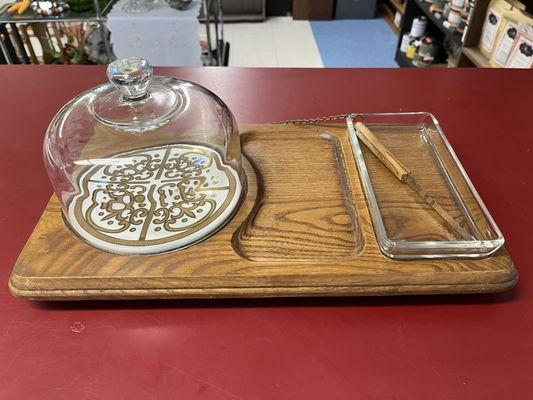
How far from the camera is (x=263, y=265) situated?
0.50 meters

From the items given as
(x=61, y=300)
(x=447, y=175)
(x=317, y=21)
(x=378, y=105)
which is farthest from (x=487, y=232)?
(x=317, y=21)

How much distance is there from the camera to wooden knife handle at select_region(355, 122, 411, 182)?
0.62 metres

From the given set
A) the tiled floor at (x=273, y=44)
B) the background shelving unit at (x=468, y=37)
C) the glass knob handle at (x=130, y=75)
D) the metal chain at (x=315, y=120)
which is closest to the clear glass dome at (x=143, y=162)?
the glass knob handle at (x=130, y=75)

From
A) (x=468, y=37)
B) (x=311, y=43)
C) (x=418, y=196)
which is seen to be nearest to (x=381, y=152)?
(x=418, y=196)

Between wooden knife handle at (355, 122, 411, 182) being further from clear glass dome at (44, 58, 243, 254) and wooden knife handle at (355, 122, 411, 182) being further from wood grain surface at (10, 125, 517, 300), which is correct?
clear glass dome at (44, 58, 243, 254)

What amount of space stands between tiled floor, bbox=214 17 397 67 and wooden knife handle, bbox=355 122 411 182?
1.96 m

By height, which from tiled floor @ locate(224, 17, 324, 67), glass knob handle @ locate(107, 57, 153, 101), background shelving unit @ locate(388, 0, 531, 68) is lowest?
tiled floor @ locate(224, 17, 324, 67)

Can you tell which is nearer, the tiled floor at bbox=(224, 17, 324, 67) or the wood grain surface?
the wood grain surface

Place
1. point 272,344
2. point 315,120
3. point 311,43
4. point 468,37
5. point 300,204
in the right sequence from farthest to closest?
1. point 311,43
2. point 468,37
3. point 315,120
4. point 300,204
5. point 272,344

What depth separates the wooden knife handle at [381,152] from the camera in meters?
0.62

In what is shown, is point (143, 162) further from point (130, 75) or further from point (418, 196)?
point (418, 196)

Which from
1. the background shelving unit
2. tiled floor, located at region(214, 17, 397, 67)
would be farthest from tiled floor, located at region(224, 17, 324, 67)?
the background shelving unit

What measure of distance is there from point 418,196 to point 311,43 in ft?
7.95

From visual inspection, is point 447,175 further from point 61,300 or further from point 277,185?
point 61,300
